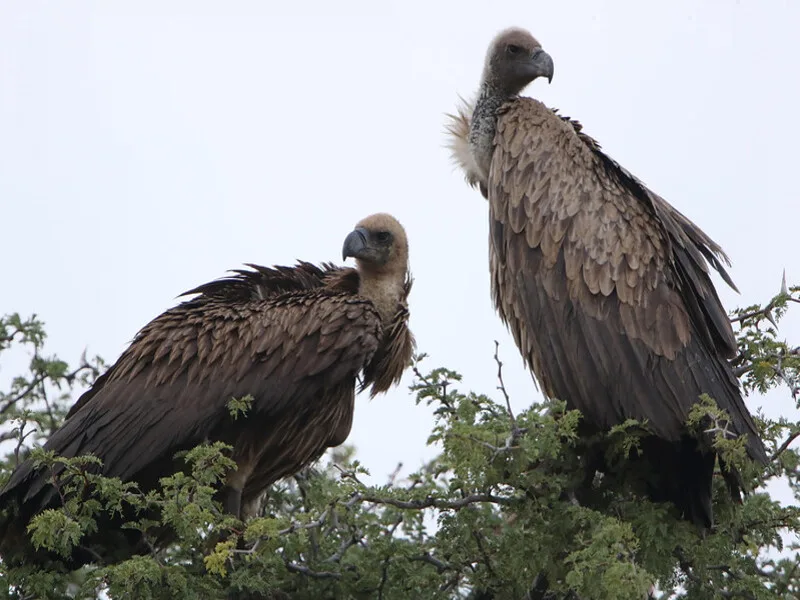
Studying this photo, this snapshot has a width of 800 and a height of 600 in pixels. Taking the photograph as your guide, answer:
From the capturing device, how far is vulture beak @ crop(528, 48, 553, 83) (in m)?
6.88

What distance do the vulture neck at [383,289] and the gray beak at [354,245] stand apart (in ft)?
0.47

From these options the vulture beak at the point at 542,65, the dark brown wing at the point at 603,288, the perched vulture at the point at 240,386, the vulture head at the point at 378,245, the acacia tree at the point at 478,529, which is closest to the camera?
the acacia tree at the point at 478,529

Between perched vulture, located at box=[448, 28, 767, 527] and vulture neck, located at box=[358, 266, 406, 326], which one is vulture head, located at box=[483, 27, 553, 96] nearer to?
perched vulture, located at box=[448, 28, 767, 527]

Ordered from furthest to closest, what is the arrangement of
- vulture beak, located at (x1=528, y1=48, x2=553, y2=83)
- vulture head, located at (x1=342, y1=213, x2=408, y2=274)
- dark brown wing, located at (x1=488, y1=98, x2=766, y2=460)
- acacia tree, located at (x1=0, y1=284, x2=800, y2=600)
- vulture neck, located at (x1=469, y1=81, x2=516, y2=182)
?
1. vulture beak, located at (x1=528, y1=48, x2=553, y2=83)
2. vulture head, located at (x1=342, y1=213, x2=408, y2=274)
3. vulture neck, located at (x1=469, y1=81, x2=516, y2=182)
4. dark brown wing, located at (x1=488, y1=98, x2=766, y2=460)
5. acacia tree, located at (x1=0, y1=284, x2=800, y2=600)

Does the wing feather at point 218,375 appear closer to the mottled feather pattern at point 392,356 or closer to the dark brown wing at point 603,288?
the mottled feather pattern at point 392,356

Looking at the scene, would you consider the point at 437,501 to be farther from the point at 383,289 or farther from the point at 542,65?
the point at 542,65

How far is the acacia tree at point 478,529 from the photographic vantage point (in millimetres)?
4402

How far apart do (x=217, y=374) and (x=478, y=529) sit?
6.28ft

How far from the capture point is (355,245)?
6.65m

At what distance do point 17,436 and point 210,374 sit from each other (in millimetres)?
981

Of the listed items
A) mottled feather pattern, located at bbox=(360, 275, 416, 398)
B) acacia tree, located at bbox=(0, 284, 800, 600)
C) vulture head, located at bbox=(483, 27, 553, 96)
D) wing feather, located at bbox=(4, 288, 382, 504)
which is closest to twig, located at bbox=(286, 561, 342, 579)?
acacia tree, located at bbox=(0, 284, 800, 600)

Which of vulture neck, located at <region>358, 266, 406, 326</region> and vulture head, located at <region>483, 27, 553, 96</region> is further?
vulture head, located at <region>483, 27, 553, 96</region>

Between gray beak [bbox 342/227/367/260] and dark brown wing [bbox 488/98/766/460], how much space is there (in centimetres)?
93

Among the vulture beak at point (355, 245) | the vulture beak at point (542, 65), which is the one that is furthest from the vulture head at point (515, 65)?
the vulture beak at point (355, 245)
